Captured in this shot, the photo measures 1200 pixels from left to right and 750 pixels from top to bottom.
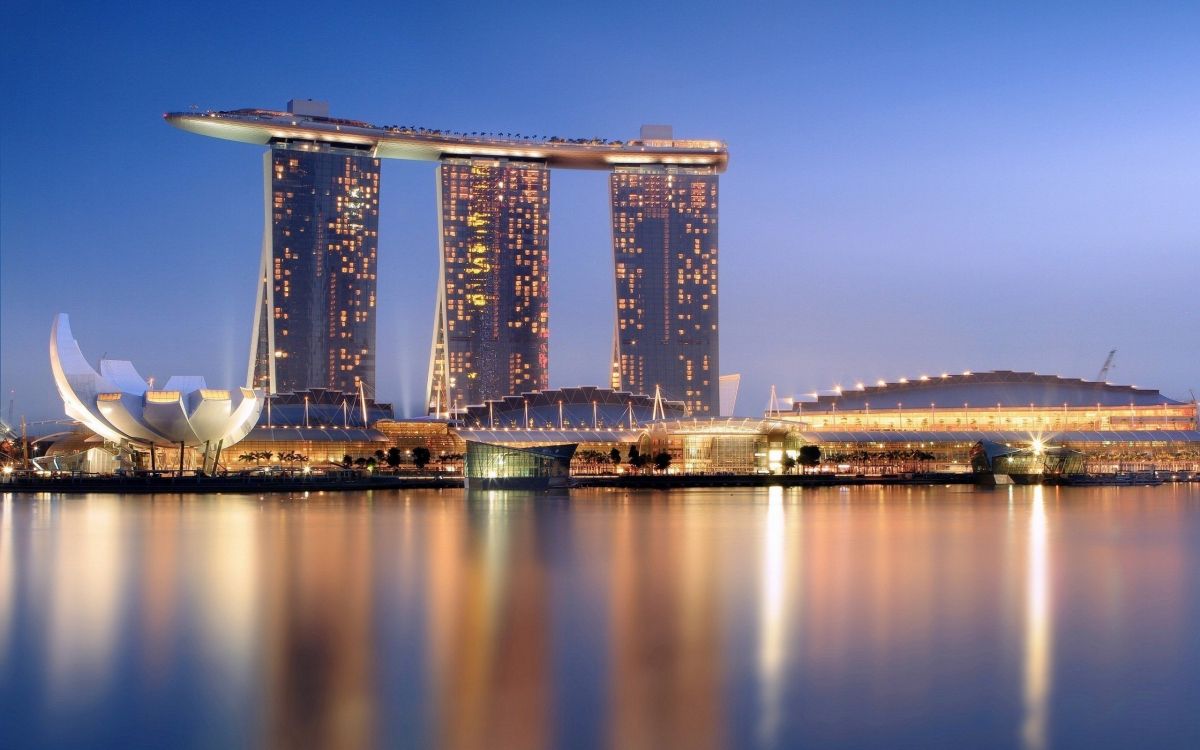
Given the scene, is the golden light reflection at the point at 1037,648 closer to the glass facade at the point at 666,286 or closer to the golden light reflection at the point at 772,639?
the golden light reflection at the point at 772,639

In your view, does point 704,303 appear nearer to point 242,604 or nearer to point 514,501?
point 514,501

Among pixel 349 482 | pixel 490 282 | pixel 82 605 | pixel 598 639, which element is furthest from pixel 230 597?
pixel 490 282

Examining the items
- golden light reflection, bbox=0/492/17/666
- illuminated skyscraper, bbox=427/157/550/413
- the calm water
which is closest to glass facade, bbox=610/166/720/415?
illuminated skyscraper, bbox=427/157/550/413

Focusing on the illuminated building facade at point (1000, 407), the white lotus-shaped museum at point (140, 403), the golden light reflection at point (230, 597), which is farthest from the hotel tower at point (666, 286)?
the golden light reflection at point (230, 597)

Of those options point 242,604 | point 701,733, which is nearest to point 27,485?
point 242,604

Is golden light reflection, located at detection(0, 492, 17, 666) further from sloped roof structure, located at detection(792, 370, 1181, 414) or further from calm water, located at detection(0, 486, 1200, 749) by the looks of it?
sloped roof structure, located at detection(792, 370, 1181, 414)

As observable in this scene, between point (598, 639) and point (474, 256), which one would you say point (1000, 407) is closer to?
point (474, 256)

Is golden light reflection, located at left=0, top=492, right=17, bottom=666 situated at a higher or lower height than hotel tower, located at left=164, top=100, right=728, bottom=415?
lower
